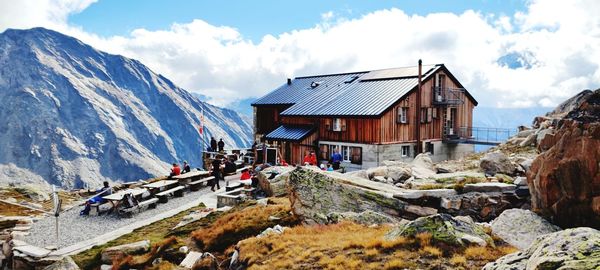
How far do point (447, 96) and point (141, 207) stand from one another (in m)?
34.6

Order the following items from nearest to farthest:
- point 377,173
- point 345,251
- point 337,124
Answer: point 345,251
point 377,173
point 337,124

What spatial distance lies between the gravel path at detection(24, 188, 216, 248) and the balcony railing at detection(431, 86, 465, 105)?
2870 centimetres

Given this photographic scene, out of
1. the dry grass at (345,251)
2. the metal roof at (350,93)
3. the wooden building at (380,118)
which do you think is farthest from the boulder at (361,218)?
the metal roof at (350,93)

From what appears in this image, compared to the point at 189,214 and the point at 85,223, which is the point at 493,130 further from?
the point at 85,223

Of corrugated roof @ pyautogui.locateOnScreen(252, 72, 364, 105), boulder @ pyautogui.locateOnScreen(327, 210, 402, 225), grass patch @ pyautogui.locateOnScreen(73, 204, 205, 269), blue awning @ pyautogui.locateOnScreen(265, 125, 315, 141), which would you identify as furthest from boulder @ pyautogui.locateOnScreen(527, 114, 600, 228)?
corrugated roof @ pyautogui.locateOnScreen(252, 72, 364, 105)

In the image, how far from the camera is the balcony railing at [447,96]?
4597cm

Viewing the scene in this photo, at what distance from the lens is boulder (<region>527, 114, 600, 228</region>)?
11.6 metres

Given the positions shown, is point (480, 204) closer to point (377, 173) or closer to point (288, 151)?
point (377, 173)

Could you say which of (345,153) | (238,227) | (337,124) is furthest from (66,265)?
(337,124)

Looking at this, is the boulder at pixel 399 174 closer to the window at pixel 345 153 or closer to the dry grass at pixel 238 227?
the dry grass at pixel 238 227

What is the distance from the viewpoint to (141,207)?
2636 centimetres

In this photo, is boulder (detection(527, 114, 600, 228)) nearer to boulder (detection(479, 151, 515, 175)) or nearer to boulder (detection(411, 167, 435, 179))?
boulder (detection(479, 151, 515, 175))

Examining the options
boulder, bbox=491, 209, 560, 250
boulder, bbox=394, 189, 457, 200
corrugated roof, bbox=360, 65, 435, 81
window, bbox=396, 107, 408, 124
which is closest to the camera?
boulder, bbox=491, 209, 560, 250

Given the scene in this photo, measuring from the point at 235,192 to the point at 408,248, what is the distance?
17.7 meters
